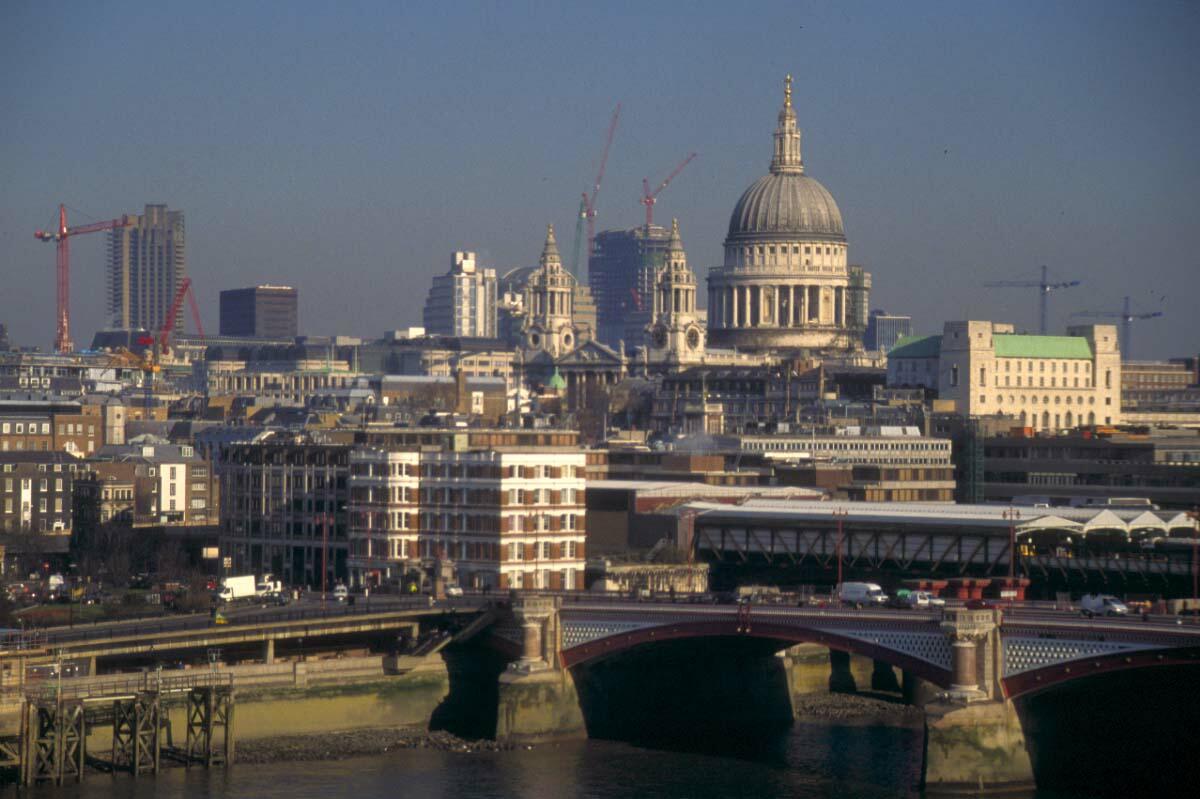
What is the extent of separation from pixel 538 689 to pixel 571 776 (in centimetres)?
637

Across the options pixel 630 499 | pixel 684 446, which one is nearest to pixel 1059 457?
pixel 684 446

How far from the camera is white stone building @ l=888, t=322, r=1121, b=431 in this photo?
18350cm

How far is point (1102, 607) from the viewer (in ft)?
253

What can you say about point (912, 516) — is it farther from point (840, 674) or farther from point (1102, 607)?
point (1102, 607)

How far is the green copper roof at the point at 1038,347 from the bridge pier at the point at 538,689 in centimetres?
10879

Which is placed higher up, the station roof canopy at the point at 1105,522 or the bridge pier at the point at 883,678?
the station roof canopy at the point at 1105,522

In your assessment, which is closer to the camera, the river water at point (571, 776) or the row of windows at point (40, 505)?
the river water at point (571, 776)

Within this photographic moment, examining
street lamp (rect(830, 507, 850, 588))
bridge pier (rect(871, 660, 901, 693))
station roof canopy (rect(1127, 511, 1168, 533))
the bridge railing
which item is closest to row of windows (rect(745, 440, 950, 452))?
street lamp (rect(830, 507, 850, 588))

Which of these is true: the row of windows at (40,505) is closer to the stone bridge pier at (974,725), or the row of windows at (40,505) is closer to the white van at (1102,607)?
the white van at (1102,607)

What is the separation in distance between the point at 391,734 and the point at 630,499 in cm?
2871

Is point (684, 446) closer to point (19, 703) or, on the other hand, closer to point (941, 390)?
point (941, 390)

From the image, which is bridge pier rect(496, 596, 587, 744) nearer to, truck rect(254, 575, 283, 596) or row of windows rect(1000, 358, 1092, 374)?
truck rect(254, 575, 283, 596)

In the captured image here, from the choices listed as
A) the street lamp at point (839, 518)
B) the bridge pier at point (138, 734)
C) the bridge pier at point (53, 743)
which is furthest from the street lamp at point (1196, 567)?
the bridge pier at point (53, 743)

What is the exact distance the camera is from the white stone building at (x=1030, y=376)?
183500 millimetres
